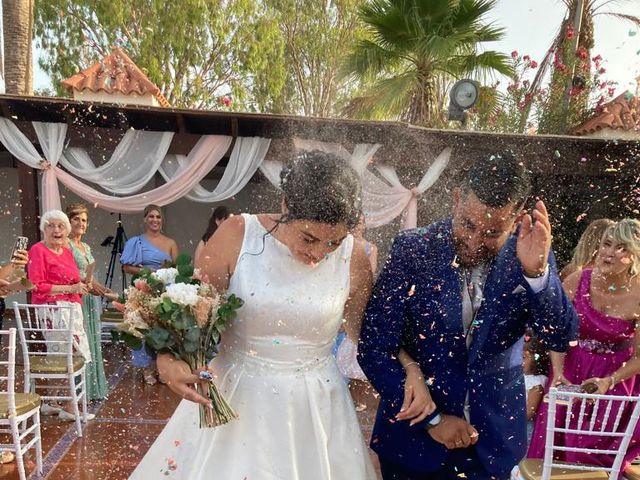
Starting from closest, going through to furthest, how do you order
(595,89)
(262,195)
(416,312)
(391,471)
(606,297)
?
(416,312)
(391,471)
(606,297)
(595,89)
(262,195)

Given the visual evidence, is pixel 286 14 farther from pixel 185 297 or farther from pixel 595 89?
pixel 185 297

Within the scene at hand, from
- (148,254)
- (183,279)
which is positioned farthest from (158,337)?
(148,254)

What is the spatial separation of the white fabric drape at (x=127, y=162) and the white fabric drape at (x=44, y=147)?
8.1 inches

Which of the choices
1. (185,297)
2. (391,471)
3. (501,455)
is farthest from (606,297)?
(185,297)

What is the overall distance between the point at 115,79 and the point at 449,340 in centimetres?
877

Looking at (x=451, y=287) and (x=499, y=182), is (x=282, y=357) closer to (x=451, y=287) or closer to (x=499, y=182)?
(x=451, y=287)

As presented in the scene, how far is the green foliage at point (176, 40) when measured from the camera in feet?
52.6

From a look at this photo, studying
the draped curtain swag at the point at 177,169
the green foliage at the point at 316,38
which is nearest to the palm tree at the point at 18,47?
the draped curtain swag at the point at 177,169

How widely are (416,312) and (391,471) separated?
636 millimetres

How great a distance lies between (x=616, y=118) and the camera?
339 inches

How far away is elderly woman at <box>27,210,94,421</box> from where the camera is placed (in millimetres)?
4547

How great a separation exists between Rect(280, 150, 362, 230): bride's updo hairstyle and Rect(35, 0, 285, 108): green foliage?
15705mm

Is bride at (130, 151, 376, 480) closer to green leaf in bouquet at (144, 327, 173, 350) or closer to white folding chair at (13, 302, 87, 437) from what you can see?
green leaf in bouquet at (144, 327, 173, 350)

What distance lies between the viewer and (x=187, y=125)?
25.2ft
